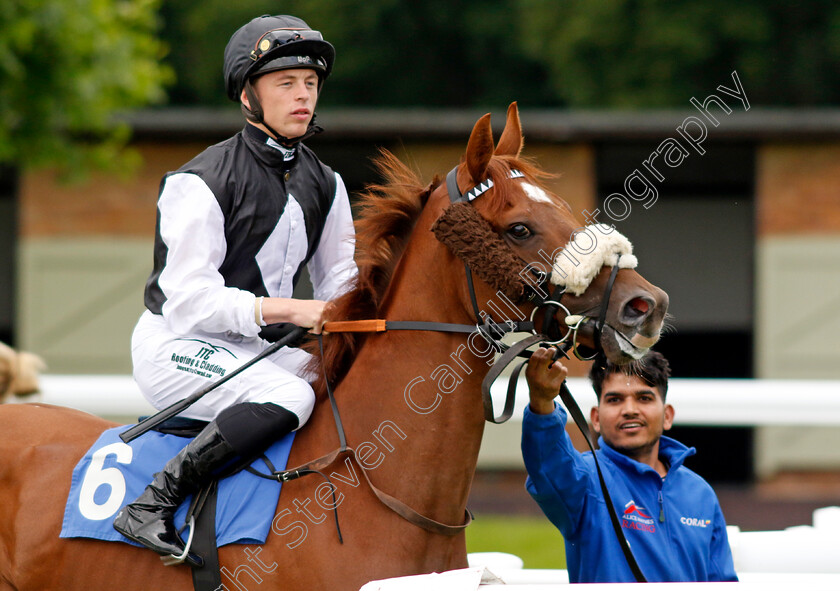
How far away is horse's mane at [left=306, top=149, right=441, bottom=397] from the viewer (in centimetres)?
300

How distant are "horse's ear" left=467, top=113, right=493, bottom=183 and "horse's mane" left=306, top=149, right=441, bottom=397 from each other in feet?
0.72

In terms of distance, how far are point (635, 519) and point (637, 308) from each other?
94 cm

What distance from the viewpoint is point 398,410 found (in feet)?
9.39

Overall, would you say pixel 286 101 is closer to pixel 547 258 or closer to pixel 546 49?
pixel 547 258

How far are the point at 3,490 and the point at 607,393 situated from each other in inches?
81.1

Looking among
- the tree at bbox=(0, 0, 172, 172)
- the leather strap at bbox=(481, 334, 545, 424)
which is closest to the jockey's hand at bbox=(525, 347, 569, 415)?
the leather strap at bbox=(481, 334, 545, 424)

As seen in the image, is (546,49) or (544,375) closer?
(544,375)

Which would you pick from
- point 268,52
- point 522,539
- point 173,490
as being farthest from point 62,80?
point 173,490

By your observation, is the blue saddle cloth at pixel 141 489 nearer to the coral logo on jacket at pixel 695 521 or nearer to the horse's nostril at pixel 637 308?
the horse's nostril at pixel 637 308

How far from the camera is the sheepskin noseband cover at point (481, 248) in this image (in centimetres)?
271

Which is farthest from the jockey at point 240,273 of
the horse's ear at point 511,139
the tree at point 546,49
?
the tree at point 546,49

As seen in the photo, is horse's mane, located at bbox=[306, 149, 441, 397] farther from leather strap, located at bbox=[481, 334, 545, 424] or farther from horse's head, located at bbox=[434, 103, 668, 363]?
leather strap, located at bbox=[481, 334, 545, 424]

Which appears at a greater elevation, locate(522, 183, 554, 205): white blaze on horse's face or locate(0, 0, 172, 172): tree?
locate(0, 0, 172, 172): tree

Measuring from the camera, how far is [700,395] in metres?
6.96
